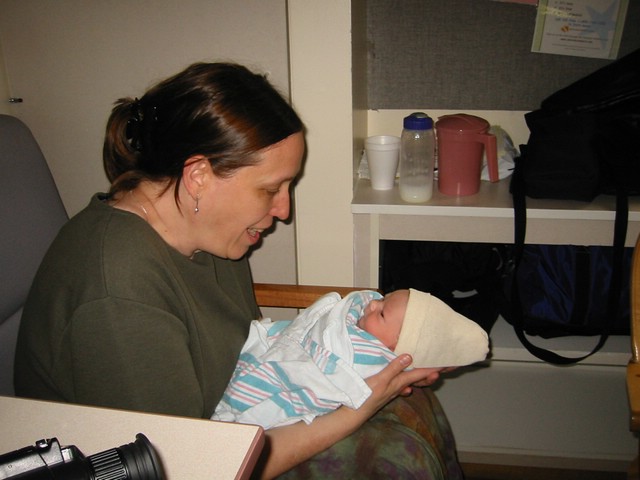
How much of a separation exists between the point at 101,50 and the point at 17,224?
55cm

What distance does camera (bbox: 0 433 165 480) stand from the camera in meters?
0.43

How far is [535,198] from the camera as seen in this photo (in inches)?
52.1

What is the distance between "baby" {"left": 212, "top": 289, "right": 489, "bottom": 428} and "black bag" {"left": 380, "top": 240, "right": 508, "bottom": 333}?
45cm

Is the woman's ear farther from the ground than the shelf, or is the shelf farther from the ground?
the woman's ear

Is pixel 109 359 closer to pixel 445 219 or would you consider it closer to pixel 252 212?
pixel 252 212

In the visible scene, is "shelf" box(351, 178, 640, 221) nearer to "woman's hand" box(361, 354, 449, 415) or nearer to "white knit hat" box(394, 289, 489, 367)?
"white knit hat" box(394, 289, 489, 367)

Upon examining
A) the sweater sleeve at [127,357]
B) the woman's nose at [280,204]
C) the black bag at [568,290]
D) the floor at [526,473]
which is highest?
the woman's nose at [280,204]

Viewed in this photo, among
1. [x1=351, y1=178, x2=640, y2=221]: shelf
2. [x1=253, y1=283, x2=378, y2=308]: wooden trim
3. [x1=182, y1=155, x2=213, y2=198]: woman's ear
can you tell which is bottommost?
[x1=253, y1=283, x2=378, y2=308]: wooden trim

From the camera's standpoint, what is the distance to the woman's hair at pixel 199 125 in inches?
34.3

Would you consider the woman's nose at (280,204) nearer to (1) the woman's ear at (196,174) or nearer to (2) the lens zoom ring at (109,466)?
(1) the woman's ear at (196,174)

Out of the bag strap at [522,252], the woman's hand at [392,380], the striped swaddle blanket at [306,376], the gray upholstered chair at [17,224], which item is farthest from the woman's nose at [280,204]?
the bag strap at [522,252]

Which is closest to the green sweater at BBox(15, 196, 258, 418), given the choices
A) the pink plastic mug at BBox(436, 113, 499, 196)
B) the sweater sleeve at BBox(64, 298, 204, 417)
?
the sweater sleeve at BBox(64, 298, 204, 417)

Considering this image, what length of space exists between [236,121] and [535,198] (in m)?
0.82

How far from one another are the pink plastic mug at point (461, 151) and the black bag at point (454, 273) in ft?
1.00
